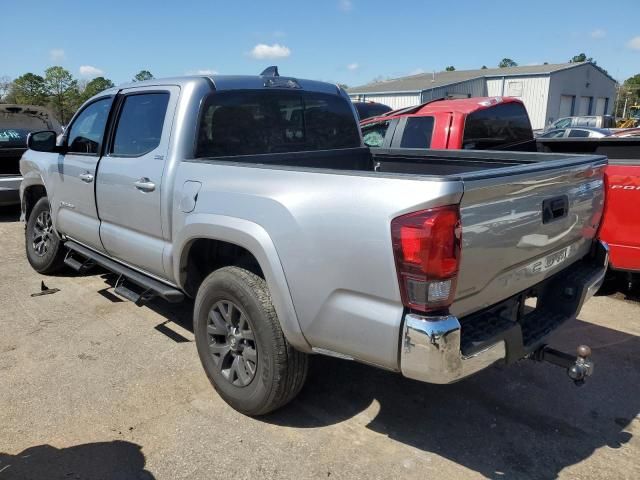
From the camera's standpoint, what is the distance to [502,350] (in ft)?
8.04

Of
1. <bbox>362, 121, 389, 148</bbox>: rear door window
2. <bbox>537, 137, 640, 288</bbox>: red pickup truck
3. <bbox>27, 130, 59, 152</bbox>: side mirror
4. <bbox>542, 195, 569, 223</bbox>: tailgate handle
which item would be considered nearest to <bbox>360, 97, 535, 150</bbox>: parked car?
<bbox>362, 121, 389, 148</bbox>: rear door window

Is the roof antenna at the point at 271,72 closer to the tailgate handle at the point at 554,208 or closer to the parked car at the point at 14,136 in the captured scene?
the tailgate handle at the point at 554,208

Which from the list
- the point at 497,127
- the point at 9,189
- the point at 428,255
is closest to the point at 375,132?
the point at 497,127

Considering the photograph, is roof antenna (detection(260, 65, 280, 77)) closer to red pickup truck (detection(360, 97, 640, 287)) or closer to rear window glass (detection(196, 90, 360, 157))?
rear window glass (detection(196, 90, 360, 157))

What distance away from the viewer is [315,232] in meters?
2.44

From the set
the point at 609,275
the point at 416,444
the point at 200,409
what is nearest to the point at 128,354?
the point at 200,409

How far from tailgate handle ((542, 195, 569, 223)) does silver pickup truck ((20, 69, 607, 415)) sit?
0.02m

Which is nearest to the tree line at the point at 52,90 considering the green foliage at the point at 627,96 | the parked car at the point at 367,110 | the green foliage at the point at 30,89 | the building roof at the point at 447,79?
the green foliage at the point at 30,89

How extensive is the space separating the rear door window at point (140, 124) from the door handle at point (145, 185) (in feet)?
0.71

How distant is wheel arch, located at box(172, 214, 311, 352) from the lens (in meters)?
2.63

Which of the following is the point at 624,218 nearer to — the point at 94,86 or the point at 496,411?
the point at 496,411

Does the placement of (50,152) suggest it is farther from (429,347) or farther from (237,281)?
(429,347)

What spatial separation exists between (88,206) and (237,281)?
85.7 inches

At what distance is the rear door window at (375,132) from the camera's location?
7.14m
